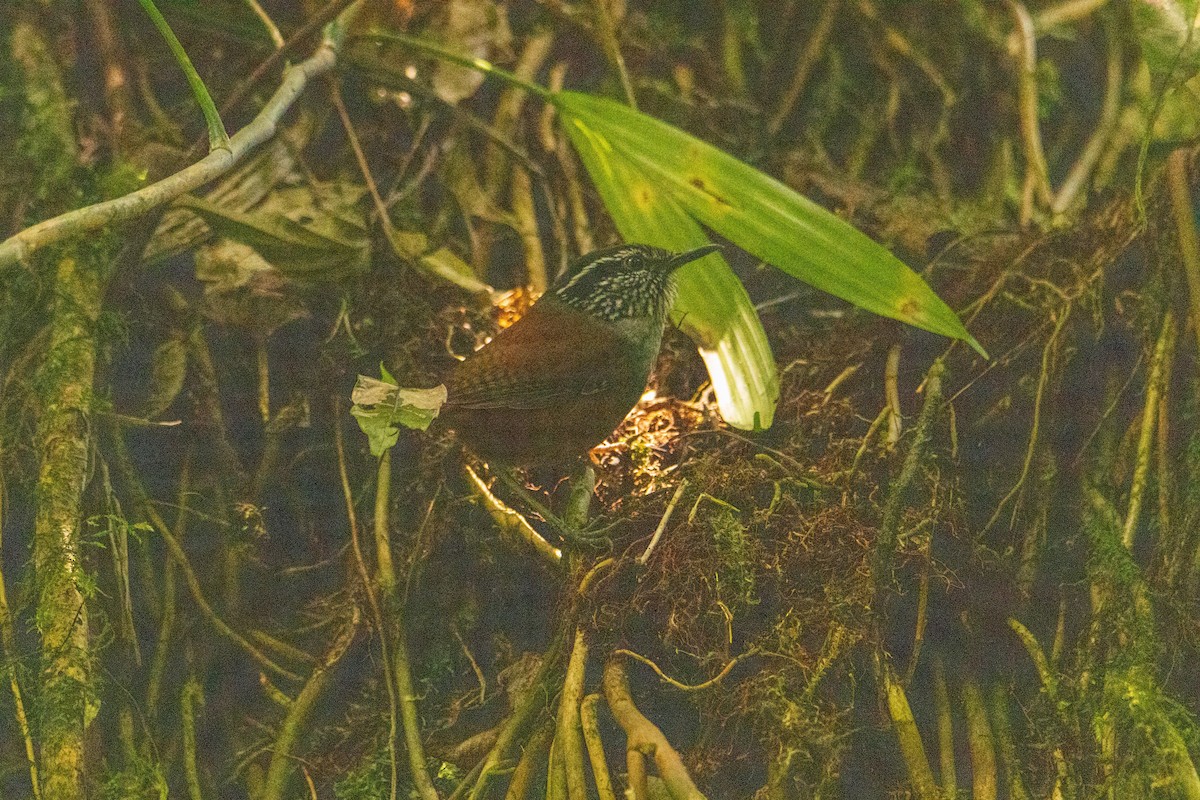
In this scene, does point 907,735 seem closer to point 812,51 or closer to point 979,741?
point 979,741

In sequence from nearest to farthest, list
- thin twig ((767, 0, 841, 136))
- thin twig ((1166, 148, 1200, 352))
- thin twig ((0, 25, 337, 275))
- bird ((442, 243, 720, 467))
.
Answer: thin twig ((0, 25, 337, 275)), bird ((442, 243, 720, 467)), thin twig ((1166, 148, 1200, 352)), thin twig ((767, 0, 841, 136))

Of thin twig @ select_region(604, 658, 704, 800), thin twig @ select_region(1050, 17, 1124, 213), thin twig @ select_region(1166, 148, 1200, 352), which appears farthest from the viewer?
thin twig @ select_region(1050, 17, 1124, 213)

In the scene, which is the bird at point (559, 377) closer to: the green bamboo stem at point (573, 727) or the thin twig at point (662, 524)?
the thin twig at point (662, 524)

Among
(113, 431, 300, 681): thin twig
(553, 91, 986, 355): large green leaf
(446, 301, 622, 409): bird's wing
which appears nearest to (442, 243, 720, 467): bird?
(446, 301, 622, 409): bird's wing

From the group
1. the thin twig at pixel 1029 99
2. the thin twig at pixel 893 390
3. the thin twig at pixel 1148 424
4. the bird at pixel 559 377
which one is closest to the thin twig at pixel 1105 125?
the thin twig at pixel 1029 99

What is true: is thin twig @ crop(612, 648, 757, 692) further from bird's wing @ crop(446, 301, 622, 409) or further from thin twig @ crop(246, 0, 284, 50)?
thin twig @ crop(246, 0, 284, 50)

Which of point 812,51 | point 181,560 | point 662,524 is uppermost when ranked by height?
point 812,51

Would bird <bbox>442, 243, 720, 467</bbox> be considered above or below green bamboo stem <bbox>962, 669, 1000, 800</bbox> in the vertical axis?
above

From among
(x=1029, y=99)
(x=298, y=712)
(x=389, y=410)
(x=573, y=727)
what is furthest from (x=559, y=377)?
(x=1029, y=99)
